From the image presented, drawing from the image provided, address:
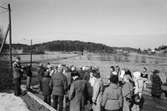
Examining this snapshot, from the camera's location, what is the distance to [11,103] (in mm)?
8852

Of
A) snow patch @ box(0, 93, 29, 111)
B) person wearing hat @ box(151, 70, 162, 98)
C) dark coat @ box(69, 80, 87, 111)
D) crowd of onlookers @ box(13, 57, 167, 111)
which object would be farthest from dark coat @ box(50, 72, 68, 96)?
person wearing hat @ box(151, 70, 162, 98)

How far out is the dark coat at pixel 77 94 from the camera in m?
5.43

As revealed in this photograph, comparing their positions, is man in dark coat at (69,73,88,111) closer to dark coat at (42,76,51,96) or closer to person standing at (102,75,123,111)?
person standing at (102,75,123,111)

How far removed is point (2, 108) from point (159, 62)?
91.7 ft

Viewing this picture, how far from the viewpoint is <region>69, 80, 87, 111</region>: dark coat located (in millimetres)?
5430

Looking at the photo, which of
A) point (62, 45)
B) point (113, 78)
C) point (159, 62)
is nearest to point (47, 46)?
point (62, 45)

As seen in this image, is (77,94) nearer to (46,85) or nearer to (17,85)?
(46,85)

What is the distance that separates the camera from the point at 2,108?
26.6ft

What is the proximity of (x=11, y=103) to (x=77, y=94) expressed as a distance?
4.71 meters

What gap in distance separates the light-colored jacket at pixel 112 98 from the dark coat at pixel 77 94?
3.21ft

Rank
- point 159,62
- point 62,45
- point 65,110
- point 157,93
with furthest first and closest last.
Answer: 1. point 62,45
2. point 159,62
3. point 157,93
4. point 65,110

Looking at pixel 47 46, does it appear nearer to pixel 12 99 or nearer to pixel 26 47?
pixel 26 47

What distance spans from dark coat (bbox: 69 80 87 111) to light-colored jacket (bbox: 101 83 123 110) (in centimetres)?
98

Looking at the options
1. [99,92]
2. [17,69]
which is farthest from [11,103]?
[99,92]
